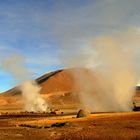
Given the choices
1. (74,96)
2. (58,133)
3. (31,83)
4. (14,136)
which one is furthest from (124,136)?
(74,96)

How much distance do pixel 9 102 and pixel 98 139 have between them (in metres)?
162

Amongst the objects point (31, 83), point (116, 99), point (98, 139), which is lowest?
point (98, 139)

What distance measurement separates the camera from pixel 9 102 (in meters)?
188

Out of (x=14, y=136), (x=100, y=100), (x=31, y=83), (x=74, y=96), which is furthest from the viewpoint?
(x=74, y=96)

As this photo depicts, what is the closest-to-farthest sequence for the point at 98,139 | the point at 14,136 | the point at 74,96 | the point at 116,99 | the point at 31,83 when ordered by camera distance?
the point at 98,139 → the point at 14,136 → the point at 116,99 → the point at 31,83 → the point at 74,96

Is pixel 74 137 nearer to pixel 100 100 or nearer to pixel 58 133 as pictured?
pixel 58 133

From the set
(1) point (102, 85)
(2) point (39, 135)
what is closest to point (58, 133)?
(2) point (39, 135)

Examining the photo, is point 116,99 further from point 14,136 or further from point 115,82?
point 14,136

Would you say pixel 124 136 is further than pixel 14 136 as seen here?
No

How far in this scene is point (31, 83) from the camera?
372ft

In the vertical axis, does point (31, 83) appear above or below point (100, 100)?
above

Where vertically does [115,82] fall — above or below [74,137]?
above

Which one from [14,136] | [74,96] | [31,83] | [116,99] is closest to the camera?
[14,136]

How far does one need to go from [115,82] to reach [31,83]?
26.6 metres
